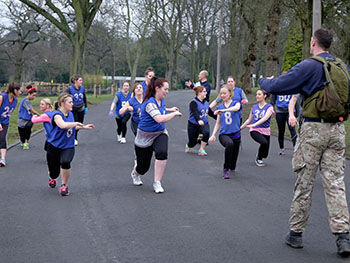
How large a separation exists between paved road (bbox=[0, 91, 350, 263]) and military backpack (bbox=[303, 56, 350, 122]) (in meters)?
1.36

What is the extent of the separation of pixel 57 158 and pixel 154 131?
1579 millimetres

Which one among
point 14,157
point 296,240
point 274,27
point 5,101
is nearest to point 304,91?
point 296,240

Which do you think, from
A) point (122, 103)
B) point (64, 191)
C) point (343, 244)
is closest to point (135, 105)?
point (122, 103)

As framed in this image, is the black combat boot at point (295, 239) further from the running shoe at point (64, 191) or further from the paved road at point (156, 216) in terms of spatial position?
the running shoe at point (64, 191)

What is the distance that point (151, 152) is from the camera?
26.5ft

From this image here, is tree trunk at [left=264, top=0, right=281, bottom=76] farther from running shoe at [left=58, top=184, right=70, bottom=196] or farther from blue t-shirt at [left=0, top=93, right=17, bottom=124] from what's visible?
running shoe at [left=58, top=184, right=70, bottom=196]

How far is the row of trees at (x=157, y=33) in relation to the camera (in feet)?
93.9

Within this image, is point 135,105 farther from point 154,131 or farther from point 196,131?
point 154,131

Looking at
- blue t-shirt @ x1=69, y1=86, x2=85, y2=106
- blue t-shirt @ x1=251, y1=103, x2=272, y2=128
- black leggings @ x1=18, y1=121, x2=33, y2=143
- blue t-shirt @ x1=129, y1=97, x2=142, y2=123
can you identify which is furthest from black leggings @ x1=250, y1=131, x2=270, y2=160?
black leggings @ x1=18, y1=121, x2=33, y2=143

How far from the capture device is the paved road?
5.08 meters

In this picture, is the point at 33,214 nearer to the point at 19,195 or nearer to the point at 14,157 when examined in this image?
the point at 19,195

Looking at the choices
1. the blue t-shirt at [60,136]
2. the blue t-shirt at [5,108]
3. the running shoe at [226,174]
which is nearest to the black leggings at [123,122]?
the blue t-shirt at [5,108]

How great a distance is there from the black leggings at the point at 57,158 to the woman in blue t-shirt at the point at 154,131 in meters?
1.05

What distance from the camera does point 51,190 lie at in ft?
27.0
